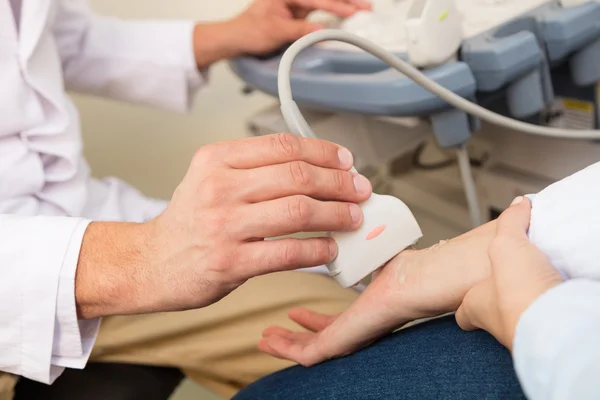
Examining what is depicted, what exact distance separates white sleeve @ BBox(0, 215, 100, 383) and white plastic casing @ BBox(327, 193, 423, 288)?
0.24 meters

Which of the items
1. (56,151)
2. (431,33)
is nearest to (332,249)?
(431,33)

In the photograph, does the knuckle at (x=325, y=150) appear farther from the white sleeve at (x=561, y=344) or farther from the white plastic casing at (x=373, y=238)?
the white sleeve at (x=561, y=344)

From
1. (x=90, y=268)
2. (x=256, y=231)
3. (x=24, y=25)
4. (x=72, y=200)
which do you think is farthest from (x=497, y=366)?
(x=24, y=25)

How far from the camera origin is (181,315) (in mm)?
664

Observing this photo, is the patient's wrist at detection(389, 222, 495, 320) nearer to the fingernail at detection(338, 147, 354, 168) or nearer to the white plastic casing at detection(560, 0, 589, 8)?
the fingernail at detection(338, 147, 354, 168)

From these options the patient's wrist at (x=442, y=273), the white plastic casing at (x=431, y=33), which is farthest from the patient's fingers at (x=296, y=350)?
the white plastic casing at (x=431, y=33)

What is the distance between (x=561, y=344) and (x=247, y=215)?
0.23 metres

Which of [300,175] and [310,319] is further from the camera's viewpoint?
[310,319]

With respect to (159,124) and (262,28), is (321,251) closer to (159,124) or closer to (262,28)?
(262,28)

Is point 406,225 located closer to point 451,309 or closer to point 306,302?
point 451,309

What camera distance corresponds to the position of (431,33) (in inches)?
21.7

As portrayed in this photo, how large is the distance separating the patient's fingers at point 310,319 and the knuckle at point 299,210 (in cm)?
21

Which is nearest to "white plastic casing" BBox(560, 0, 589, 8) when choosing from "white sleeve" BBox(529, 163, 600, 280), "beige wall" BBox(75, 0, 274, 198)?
"white sleeve" BBox(529, 163, 600, 280)

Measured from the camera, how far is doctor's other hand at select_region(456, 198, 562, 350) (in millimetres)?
348
